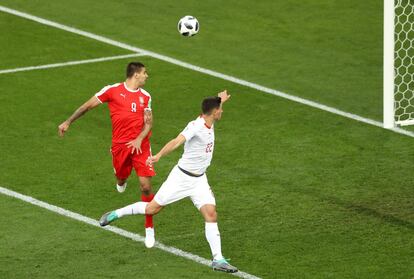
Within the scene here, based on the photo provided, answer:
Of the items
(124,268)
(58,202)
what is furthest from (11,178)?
(124,268)

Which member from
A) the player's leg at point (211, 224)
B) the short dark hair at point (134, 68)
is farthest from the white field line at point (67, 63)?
the player's leg at point (211, 224)

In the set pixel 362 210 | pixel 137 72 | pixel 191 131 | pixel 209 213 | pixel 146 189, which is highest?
pixel 137 72

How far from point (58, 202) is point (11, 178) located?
1.16 m

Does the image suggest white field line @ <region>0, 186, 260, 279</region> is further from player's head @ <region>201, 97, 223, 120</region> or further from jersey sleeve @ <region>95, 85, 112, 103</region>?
player's head @ <region>201, 97, 223, 120</region>

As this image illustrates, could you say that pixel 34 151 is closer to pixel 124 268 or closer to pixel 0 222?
pixel 0 222

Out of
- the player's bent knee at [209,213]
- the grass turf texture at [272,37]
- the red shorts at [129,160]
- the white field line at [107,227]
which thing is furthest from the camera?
the grass turf texture at [272,37]

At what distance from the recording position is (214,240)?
14148 mm

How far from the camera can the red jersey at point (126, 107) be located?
1536 centimetres

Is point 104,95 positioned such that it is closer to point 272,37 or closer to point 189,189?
point 189,189

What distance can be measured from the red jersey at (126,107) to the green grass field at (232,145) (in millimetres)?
1263

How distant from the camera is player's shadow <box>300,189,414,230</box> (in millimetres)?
15781

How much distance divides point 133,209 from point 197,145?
51.2 inches

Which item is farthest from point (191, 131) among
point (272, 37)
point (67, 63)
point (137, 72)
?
point (272, 37)

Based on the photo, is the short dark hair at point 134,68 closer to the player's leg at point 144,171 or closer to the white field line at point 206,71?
the player's leg at point 144,171
